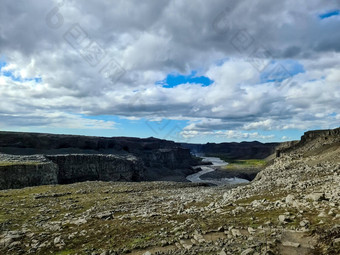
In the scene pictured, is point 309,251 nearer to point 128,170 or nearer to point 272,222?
point 272,222

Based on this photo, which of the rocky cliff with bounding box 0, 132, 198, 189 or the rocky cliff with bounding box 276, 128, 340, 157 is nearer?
the rocky cliff with bounding box 276, 128, 340, 157

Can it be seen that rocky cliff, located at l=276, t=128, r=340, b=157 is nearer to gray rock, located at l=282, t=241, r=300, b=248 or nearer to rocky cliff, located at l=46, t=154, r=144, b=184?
gray rock, located at l=282, t=241, r=300, b=248

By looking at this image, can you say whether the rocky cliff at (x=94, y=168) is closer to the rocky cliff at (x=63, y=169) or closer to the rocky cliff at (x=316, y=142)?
the rocky cliff at (x=63, y=169)

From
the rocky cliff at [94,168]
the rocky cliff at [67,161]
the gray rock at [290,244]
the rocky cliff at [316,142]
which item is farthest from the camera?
the rocky cliff at [94,168]

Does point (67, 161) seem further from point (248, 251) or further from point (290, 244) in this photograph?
point (290, 244)

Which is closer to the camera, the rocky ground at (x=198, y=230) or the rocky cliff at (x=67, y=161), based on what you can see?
the rocky ground at (x=198, y=230)

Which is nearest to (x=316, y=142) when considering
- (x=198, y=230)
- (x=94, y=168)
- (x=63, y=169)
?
(x=198, y=230)

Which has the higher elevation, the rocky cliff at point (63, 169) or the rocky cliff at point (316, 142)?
the rocky cliff at point (316, 142)

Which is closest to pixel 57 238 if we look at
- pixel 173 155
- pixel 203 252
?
pixel 203 252

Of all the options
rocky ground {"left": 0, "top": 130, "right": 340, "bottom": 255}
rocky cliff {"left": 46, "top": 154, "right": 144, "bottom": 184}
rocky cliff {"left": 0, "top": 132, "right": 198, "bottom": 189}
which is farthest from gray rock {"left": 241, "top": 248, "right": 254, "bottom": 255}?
rocky cliff {"left": 46, "top": 154, "right": 144, "bottom": 184}

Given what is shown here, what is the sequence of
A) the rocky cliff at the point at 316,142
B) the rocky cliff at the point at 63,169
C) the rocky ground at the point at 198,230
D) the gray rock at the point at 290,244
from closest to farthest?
the gray rock at the point at 290,244 → the rocky ground at the point at 198,230 → the rocky cliff at the point at 63,169 → the rocky cliff at the point at 316,142

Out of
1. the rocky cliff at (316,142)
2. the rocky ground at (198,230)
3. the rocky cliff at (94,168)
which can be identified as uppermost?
the rocky cliff at (316,142)

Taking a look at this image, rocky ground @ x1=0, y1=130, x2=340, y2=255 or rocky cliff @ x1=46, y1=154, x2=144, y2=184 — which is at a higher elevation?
rocky ground @ x1=0, y1=130, x2=340, y2=255

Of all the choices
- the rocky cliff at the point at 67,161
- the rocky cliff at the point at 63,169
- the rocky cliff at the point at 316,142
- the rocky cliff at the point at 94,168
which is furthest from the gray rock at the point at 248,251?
the rocky cliff at the point at 94,168
